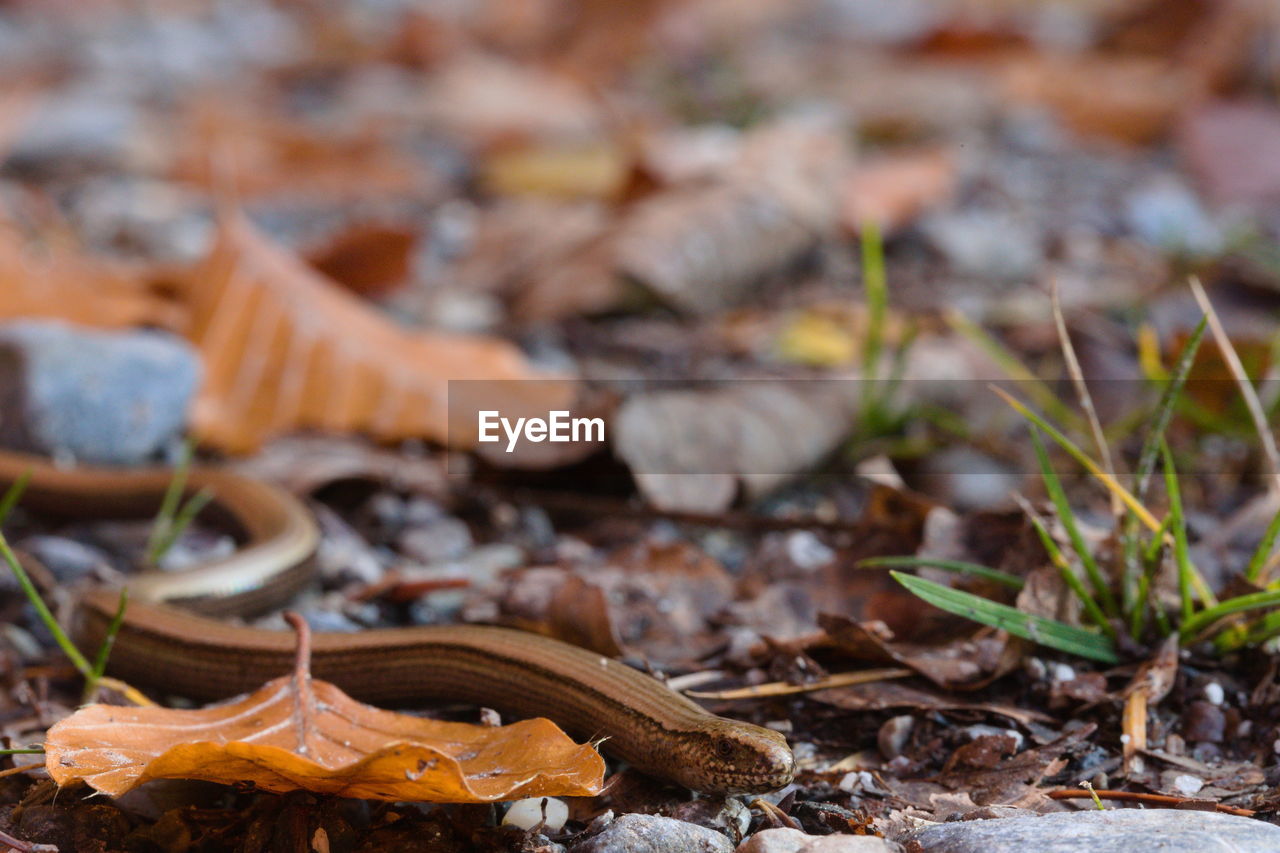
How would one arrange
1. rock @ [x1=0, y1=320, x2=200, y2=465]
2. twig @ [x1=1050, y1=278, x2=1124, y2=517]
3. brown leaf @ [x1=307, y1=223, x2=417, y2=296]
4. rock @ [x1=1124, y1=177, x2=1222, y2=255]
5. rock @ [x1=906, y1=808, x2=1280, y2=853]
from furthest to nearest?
1. rock @ [x1=1124, y1=177, x2=1222, y2=255]
2. brown leaf @ [x1=307, y1=223, x2=417, y2=296]
3. rock @ [x1=0, y1=320, x2=200, y2=465]
4. twig @ [x1=1050, y1=278, x2=1124, y2=517]
5. rock @ [x1=906, y1=808, x2=1280, y2=853]

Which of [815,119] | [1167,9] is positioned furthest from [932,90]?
[1167,9]

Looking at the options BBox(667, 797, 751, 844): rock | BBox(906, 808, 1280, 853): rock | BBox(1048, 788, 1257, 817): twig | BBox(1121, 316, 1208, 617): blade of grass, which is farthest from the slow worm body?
BBox(1121, 316, 1208, 617): blade of grass

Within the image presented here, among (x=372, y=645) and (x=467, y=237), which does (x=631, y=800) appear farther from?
(x=467, y=237)

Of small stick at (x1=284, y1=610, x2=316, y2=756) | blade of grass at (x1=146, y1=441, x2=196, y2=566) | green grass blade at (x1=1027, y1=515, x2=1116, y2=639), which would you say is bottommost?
blade of grass at (x1=146, y1=441, x2=196, y2=566)

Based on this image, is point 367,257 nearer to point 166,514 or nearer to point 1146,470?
point 166,514

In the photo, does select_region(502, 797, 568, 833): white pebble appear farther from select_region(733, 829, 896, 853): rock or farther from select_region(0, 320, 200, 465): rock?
select_region(0, 320, 200, 465): rock

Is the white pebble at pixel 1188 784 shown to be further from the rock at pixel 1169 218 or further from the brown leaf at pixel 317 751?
the rock at pixel 1169 218
